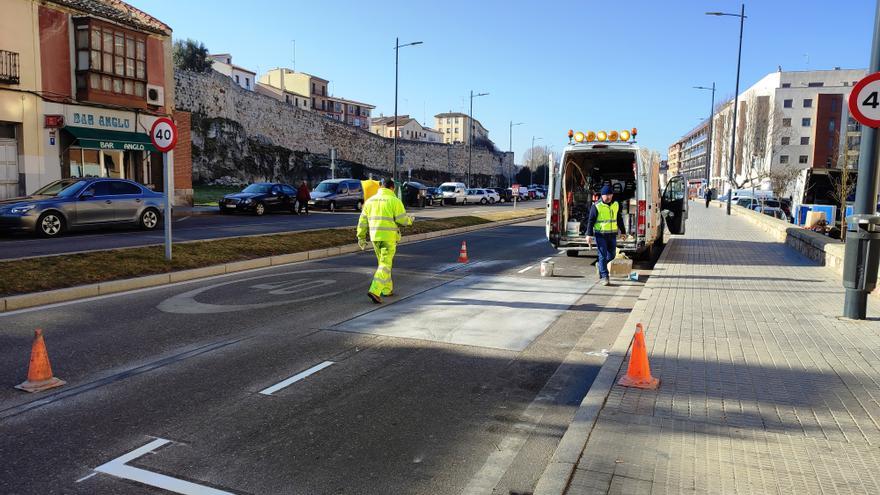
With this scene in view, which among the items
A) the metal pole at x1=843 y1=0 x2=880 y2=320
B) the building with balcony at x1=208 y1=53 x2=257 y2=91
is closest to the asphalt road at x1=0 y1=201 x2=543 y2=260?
the metal pole at x1=843 y1=0 x2=880 y2=320

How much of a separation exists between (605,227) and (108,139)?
2264cm

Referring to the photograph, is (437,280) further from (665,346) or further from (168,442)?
(168,442)

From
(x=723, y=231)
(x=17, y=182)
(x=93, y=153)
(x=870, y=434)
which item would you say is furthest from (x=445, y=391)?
(x=93, y=153)

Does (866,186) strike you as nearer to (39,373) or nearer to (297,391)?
(297,391)

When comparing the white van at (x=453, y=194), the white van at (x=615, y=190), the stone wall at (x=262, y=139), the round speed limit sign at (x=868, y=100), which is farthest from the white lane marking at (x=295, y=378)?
the stone wall at (x=262, y=139)

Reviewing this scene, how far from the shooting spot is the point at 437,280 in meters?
11.5

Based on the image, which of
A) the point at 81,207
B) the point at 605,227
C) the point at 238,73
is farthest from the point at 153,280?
the point at 238,73

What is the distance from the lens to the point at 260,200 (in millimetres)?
28016

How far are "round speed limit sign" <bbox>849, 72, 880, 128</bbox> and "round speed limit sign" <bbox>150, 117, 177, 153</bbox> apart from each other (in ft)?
36.0

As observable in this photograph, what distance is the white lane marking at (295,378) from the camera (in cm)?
521

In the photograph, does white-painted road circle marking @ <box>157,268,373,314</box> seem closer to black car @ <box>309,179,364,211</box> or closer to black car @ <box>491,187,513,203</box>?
black car @ <box>309,179,364,211</box>

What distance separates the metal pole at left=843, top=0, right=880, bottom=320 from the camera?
7.19 meters

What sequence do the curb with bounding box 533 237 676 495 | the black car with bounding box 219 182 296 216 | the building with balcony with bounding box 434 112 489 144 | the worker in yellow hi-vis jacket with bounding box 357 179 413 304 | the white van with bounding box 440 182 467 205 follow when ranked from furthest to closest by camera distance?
the building with balcony with bounding box 434 112 489 144, the white van with bounding box 440 182 467 205, the black car with bounding box 219 182 296 216, the worker in yellow hi-vis jacket with bounding box 357 179 413 304, the curb with bounding box 533 237 676 495

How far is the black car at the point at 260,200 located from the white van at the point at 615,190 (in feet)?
54.2
